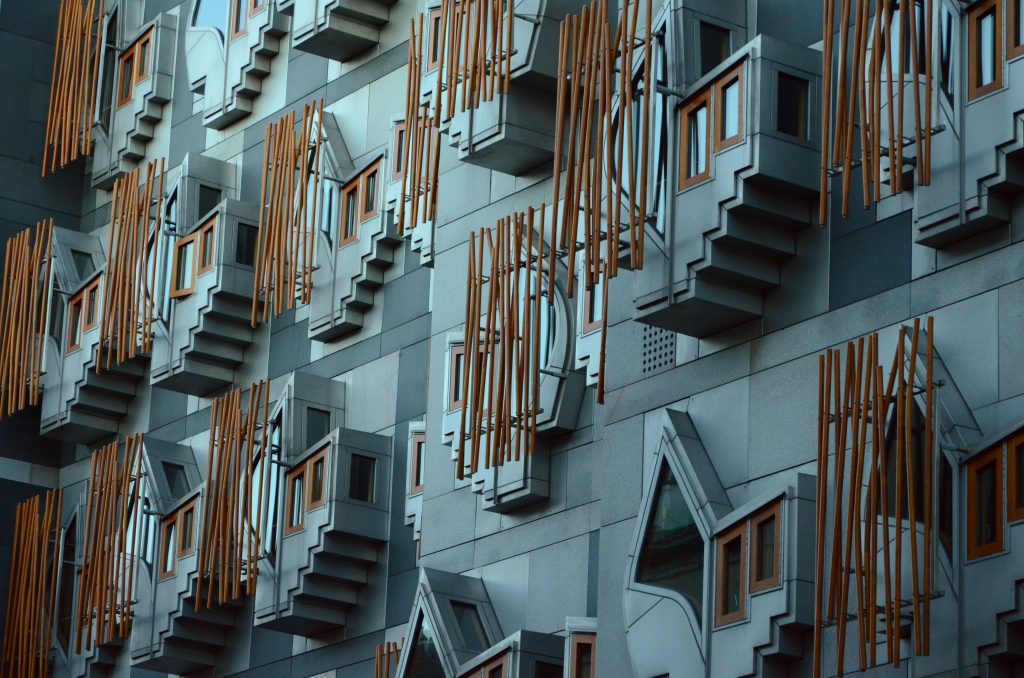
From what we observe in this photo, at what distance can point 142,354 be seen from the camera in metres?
33.7

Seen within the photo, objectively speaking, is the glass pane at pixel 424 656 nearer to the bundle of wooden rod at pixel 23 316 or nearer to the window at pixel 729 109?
the window at pixel 729 109

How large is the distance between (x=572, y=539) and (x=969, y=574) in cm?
702

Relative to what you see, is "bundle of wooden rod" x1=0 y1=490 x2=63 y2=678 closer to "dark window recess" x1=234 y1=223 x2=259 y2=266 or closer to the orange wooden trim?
"dark window recess" x1=234 y1=223 x2=259 y2=266

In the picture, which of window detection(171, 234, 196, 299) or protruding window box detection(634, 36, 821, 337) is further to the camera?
window detection(171, 234, 196, 299)

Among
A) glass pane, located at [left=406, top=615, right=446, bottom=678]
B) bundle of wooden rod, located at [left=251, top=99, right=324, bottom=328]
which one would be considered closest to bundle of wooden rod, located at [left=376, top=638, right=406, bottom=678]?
glass pane, located at [left=406, top=615, right=446, bottom=678]

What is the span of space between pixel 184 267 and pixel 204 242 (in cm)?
71

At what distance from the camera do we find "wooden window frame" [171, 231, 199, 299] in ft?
105

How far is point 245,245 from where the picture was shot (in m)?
31.7

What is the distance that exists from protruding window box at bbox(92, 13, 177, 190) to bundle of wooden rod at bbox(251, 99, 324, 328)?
646cm

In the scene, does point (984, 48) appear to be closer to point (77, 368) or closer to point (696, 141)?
point (696, 141)

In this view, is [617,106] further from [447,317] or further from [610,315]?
[447,317]

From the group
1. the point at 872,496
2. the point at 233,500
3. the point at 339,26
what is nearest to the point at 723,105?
the point at 872,496

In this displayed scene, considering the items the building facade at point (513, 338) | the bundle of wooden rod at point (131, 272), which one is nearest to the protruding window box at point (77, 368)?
the building facade at point (513, 338)

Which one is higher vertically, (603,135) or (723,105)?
(603,135)
